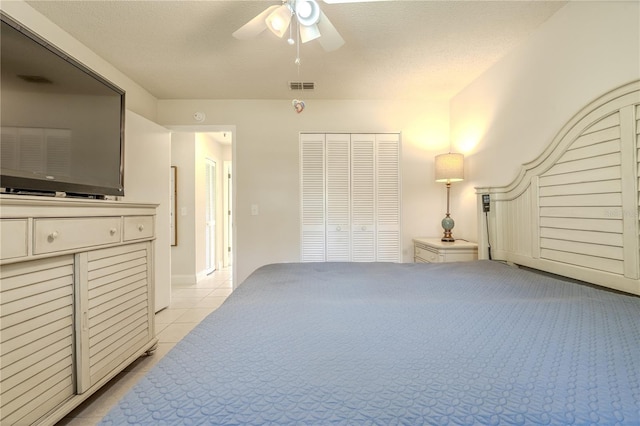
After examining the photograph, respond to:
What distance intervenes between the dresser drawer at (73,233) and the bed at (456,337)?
0.80 m

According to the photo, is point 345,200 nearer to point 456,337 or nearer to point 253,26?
point 253,26

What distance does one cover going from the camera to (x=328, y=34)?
65.5 inches

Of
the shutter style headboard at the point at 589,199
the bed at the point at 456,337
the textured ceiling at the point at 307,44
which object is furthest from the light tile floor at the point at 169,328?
the shutter style headboard at the point at 589,199

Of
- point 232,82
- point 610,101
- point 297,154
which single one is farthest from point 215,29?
point 610,101

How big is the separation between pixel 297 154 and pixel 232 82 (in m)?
0.99

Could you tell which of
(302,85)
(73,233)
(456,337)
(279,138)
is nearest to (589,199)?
(456,337)

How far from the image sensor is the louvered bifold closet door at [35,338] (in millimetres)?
1016

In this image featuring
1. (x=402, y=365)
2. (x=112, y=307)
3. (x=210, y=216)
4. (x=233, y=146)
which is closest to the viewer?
(x=402, y=365)

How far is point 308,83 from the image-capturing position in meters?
2.77

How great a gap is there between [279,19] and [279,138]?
5.53 ft

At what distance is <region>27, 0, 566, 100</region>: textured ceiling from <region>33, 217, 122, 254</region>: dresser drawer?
4.63 ft

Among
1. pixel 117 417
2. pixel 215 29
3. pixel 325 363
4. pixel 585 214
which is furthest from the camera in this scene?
pixel 215 29

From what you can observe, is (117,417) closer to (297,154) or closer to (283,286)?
(283,286)

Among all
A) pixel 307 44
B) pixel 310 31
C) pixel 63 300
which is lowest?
pixel 63 300
